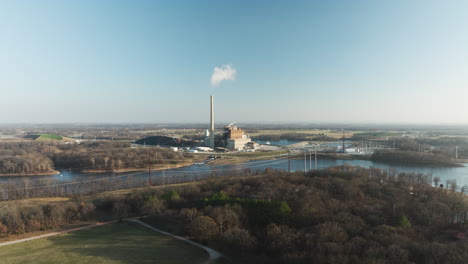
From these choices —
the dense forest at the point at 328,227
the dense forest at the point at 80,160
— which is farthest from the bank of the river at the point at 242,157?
the dense forest at the point at 328,227

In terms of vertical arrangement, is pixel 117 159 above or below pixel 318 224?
below

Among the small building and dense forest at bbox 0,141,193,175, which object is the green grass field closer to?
dense forest at bbox 0,141,193,175

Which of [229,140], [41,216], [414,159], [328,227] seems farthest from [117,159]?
[414,159]

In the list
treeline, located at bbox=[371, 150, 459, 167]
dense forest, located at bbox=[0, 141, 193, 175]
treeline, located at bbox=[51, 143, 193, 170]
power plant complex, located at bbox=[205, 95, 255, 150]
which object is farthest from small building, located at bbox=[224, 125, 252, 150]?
treeline, located at bbox=[371, 150, 459, 167]

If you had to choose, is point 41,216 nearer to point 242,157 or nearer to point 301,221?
point 301,221

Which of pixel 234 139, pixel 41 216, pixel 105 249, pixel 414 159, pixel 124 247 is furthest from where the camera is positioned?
pixel 234 139

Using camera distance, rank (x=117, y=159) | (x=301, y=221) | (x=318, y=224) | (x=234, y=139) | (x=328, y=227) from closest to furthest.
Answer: (x=328, y=227) → (x=318, y=224) → (x=301, y=221) → (x=117, y=159) → (x=234, y=139)
